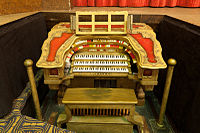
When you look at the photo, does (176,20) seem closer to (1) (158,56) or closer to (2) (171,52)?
(2) (171,52)

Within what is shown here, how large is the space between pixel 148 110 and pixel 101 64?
4.36ft

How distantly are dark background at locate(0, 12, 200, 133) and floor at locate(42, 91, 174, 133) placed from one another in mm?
202

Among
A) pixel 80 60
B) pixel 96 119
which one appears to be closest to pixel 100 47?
pixel 80 60

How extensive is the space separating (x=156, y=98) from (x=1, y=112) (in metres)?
2.74

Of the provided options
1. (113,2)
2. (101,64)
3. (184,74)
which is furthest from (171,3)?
(101,64)

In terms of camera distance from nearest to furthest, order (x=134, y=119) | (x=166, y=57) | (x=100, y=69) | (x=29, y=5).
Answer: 1. (x=134, y=119)
2. (x=100, y=69)
3. (x=166, y=57)
4. (x=29, y=5)

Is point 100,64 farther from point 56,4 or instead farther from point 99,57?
point 56,4

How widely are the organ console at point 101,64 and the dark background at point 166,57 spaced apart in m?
0.38

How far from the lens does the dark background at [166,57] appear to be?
1.94 m

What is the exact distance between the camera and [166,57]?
279cm

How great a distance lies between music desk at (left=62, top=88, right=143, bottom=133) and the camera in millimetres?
2152

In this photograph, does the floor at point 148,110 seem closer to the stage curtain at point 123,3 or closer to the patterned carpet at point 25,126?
the patterned carpet at point 25,126

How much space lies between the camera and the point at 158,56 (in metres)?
2.12

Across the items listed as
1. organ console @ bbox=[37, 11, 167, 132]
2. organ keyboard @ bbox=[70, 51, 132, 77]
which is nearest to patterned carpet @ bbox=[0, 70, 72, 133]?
organ console @ bbox=[37, 11, 167, 132]
